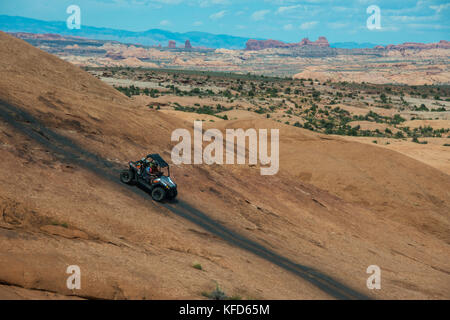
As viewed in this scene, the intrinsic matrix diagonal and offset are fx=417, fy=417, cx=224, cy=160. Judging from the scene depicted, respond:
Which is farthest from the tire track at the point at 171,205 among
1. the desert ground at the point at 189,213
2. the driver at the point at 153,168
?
the driver at the point at 153,168

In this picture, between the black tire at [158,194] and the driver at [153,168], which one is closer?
the black tire at [158,194]

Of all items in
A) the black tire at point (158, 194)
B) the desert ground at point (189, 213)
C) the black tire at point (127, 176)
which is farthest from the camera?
the black tire at point (127, 176)

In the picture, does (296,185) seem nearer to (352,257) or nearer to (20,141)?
(352,257)

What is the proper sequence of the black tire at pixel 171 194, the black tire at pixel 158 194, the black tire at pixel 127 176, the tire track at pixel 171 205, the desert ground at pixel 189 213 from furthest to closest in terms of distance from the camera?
the black tire at pixel 127 176 < the black tire at pixel 171 194 < the black tire at pixel 158 194 < the tire track at pixel 171 205 < the desert ground at pixel 189 213

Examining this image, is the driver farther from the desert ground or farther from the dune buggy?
the desert ground

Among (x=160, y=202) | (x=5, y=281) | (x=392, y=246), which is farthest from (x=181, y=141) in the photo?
(x=5, y=281)

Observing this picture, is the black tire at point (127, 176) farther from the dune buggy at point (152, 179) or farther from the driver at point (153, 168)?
the driver at point (153, 168)

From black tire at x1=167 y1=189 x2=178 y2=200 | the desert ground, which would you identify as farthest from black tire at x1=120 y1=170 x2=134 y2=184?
black tire at x1=167 y1=189 x2=178 y2=200
